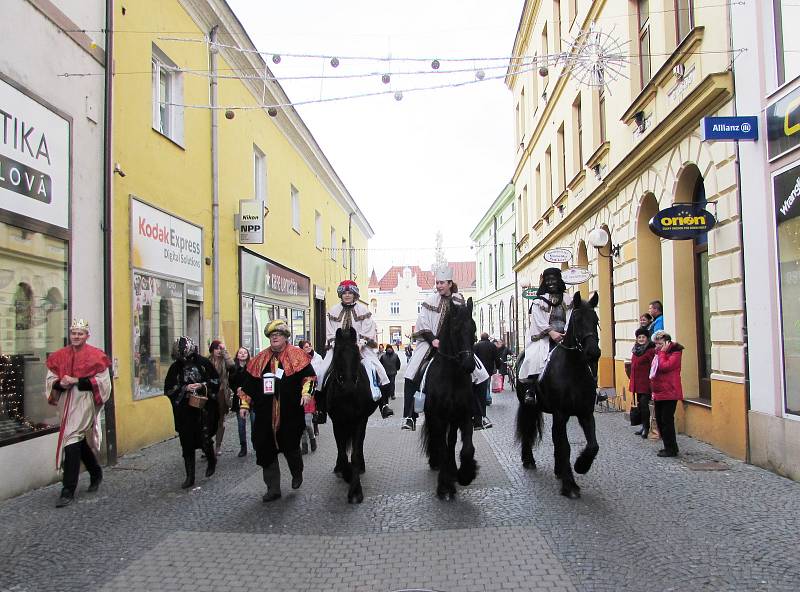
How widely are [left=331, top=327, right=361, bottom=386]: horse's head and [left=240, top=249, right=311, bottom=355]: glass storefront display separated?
26.6ft

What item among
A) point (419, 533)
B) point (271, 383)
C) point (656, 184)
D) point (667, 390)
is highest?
point (656, 184)

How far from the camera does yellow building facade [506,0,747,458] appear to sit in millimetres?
8953

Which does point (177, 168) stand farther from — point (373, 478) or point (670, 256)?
point (670, 256)

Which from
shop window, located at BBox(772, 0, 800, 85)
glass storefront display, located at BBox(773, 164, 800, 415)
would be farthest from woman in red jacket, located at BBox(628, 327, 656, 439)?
shop window, located at BBox(772, 0, 800, 85)

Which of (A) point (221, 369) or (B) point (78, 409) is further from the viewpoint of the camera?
(A) point (221, 369)

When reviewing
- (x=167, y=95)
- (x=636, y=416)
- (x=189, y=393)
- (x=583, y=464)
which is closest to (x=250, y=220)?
(x=167, y=95)

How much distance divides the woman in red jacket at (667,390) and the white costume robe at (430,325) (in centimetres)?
290

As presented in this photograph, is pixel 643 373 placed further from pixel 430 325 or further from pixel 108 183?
pixel 108 183

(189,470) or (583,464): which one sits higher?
(583,464)

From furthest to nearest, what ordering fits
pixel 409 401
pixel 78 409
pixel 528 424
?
pixel 528 424 < pixel 409 401 < pixel 78 409

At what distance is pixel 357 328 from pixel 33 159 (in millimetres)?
4122

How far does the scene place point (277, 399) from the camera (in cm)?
698

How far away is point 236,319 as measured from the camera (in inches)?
594

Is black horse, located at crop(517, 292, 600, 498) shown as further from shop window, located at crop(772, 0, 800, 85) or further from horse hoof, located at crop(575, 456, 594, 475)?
shop window, located at crop(772, 0, 800, 85)
